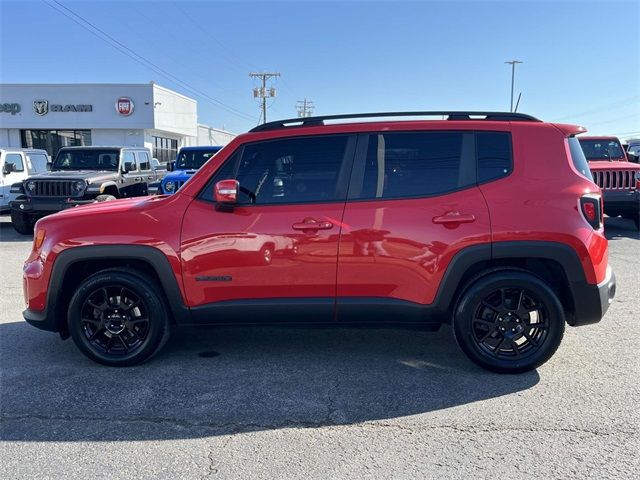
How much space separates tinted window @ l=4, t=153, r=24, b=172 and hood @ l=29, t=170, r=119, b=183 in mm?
2323

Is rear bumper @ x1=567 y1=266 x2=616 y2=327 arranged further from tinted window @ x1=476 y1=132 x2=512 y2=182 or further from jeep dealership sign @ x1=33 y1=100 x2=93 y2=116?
jeep dealership sign @ x1=33 y1=100 x2=93 y2=116

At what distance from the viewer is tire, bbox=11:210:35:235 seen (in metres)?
11.1

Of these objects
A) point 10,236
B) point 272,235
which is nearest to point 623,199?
point 272,235

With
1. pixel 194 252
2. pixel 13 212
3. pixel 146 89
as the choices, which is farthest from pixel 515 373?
pixel 146 89

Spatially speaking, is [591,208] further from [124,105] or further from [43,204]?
[124,105]

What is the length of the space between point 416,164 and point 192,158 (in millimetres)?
9945

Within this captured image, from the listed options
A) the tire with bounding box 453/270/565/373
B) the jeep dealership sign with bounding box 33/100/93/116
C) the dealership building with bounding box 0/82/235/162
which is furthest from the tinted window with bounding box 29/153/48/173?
the jeep dealership sign with bounding box 33/100/93/116

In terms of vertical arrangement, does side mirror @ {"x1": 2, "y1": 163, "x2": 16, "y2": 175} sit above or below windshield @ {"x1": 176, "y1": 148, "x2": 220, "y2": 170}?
below

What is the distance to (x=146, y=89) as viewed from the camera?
34.0 m

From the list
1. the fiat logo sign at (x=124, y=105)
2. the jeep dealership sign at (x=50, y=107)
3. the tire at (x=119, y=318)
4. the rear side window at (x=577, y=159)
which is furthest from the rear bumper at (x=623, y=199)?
the jeep dealership sign at (x=50, y=107)

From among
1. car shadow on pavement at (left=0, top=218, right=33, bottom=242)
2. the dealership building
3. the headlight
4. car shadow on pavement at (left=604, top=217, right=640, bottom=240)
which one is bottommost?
car shadow on pavement at (left=0, top=218, right=33, bottom=242)

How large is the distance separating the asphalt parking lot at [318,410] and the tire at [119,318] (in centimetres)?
17

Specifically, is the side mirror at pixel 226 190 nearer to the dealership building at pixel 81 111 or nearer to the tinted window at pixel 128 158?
the tinted window at pixel 128 158

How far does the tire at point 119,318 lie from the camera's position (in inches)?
156
